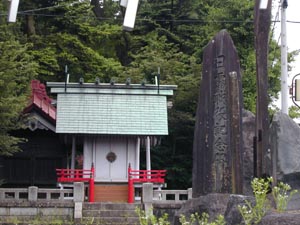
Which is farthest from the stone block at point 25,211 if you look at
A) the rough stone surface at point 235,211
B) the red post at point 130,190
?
the rough stone surface at point 235,211

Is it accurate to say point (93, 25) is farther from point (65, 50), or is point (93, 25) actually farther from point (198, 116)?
point (198, 116)

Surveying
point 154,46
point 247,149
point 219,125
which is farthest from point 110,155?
point 154,46

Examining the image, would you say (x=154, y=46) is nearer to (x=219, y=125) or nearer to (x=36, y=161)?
(x=36, y=161)

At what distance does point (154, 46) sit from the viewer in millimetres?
32844

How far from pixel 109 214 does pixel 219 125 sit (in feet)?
21.2

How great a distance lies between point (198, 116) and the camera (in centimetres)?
1352

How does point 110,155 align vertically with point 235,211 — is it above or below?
above

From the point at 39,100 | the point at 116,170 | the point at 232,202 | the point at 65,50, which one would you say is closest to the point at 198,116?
the point at 232,202

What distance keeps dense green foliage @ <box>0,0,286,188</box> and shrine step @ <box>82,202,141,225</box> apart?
574 centimetres

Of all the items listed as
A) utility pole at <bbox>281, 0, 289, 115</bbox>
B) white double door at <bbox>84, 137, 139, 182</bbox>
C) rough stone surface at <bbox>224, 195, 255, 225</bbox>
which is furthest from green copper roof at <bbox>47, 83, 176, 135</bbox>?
rough stone surface at <bbox>224, 195, 255, 225</bbox>

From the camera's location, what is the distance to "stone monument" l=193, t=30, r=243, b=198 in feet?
42.6

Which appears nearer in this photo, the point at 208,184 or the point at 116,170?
the point at 208,184

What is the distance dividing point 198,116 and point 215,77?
968 mm

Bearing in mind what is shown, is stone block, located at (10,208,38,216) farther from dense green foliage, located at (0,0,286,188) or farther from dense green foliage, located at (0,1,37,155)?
dense green foliage, located at (0,0,286,188)
